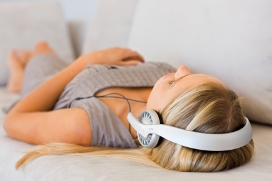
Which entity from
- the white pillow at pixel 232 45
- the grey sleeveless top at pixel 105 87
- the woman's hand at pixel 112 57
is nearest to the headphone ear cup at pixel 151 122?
the grey sleeveless top at pixel 105 87

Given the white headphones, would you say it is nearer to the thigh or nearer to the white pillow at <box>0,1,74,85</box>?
the thigh

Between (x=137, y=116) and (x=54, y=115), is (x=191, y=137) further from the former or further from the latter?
(x=54, y=115)

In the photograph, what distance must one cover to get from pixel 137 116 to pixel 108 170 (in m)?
0.26

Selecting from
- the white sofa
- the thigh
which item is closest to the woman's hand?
the white sofa

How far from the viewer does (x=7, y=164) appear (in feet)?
3.48

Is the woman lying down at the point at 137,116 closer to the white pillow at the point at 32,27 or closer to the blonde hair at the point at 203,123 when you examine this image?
the blonde hair at the point at 203,123

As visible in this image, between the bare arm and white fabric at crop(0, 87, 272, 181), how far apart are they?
67 mm

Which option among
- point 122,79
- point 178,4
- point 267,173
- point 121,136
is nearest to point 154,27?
point 178,4

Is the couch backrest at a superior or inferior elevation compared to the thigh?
superior

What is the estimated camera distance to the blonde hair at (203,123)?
807 mm

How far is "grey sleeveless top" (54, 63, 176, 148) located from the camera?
1022 millimetres

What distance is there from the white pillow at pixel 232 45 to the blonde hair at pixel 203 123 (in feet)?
0.79

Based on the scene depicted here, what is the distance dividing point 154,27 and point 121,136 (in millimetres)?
540

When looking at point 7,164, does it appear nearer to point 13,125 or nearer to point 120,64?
point 13,125
